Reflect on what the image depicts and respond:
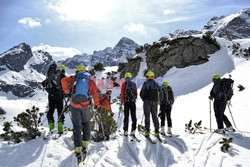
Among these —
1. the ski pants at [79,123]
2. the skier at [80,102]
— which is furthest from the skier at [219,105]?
the ski pants at [79,123]

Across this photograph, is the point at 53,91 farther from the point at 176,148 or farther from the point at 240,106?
the point at 240,106

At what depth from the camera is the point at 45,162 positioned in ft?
20.3

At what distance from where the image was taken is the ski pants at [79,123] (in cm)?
604

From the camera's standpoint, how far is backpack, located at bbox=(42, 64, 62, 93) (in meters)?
7.81

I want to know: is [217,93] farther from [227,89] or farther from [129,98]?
[129,98]

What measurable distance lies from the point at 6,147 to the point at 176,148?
4.97 m

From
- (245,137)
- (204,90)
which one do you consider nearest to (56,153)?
(245,137)

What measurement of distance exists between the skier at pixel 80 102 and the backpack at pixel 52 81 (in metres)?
1.65

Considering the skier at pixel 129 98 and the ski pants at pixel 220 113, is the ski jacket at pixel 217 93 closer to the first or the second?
the ski pants at pixel 220 113

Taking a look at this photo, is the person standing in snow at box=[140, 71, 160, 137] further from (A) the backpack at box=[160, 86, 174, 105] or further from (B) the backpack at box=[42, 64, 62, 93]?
(B) the backpack at box=[42, 64, 62, 93]

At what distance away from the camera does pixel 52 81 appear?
784cm

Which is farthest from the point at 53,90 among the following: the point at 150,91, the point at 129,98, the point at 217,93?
the point at 217,93

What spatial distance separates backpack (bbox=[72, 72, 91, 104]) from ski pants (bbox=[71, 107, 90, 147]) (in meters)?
0.27

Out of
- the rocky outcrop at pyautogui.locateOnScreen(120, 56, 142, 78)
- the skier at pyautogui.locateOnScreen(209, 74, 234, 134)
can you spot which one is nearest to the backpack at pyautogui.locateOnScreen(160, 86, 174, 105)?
the skier at pyautogui.locateOnScreen(209, 74, 234, 134)
